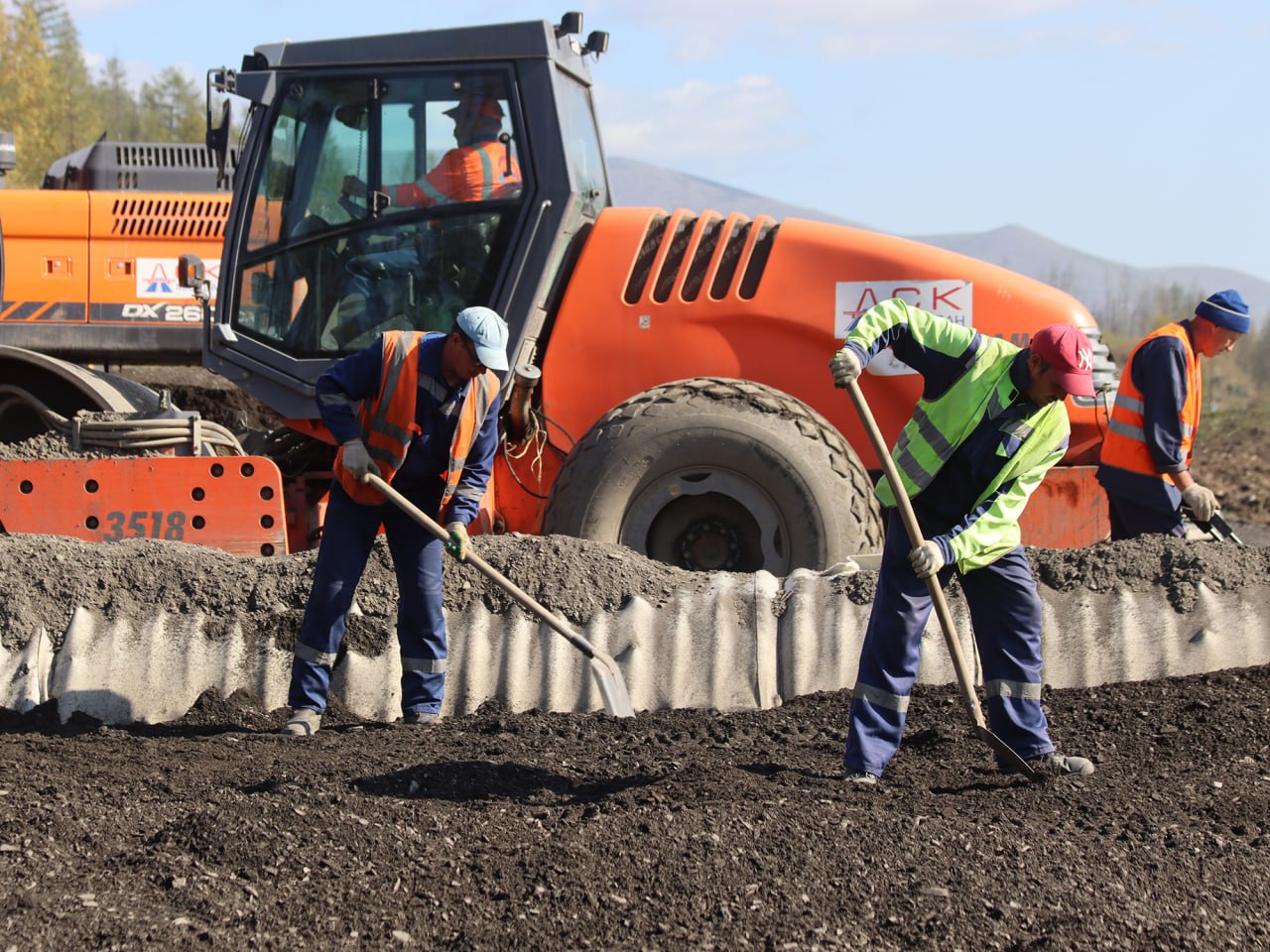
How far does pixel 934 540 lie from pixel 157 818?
99.4 inches

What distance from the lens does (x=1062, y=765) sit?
188 inches

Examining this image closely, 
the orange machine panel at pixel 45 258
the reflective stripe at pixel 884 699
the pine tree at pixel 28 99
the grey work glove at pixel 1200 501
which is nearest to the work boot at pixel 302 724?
the reflective stripe at pixel 884 699

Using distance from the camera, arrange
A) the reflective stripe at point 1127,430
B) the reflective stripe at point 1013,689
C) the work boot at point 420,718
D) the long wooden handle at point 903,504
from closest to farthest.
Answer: the long wooden handle at point 903,504 < the reflective stripe at point 1013,689 < the work boot at point 420,718 < the reflective stripe at point 1127,430

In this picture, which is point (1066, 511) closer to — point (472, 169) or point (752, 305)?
point (752, 305)

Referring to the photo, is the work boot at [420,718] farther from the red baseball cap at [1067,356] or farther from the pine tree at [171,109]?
the pine tree at [171,109]

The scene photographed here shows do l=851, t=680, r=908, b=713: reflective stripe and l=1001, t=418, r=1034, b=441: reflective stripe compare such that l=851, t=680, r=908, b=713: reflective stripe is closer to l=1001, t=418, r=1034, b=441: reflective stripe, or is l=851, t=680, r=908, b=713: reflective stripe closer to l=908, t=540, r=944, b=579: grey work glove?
l=908, t=540, r=944, b=579: grey work glove

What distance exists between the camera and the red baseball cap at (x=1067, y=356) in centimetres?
423

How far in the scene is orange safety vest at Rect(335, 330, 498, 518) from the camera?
205 inches

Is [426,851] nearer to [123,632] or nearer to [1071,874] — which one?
[1071,874]

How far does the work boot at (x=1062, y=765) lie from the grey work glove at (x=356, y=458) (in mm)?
2609

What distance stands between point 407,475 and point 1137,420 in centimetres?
327

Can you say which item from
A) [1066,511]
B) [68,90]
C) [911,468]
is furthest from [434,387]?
[68,90]

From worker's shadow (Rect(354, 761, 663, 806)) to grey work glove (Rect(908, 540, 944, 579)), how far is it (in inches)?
45.0

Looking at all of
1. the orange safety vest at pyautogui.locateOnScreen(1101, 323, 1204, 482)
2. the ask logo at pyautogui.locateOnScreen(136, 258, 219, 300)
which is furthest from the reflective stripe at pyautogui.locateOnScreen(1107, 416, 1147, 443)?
the ask logo at pyautogui.locateOnScreen(136, 258, 219, 300)
